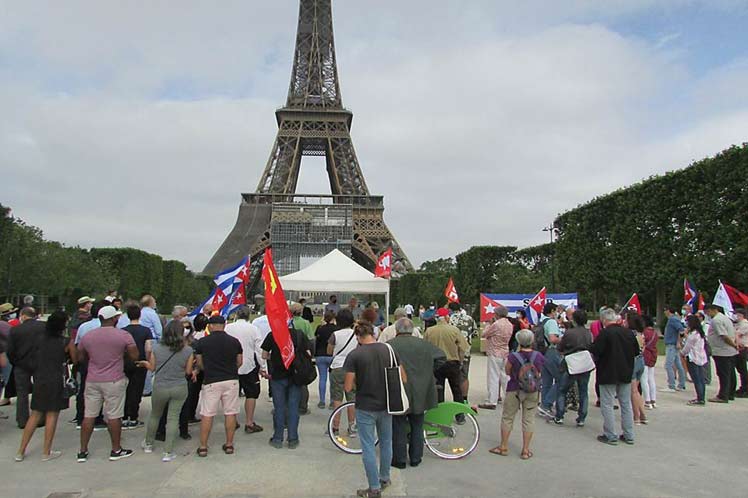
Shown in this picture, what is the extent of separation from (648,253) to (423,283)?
26.9 m

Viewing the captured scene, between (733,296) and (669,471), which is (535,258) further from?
(669,471)

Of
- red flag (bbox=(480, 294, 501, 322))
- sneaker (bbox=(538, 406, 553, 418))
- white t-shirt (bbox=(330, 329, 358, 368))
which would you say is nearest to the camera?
white t-shirt (bbox=(330, 329, 358, 368))

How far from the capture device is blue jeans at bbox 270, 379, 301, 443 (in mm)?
6320

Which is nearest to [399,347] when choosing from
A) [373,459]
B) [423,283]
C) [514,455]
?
[373,459]

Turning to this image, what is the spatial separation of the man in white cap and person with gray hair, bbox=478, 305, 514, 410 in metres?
5.28

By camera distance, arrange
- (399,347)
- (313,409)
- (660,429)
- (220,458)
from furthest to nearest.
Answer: (313,409) < (660,429) < (220,458) < (399,347)

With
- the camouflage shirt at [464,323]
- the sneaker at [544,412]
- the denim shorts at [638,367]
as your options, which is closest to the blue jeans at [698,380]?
the denim shorts at [638,367]

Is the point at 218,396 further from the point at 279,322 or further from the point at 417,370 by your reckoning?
the point at 417,370

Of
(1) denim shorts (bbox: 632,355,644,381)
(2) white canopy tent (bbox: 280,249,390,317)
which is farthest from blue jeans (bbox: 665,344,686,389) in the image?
(2) white canopy tent (bbox: 280,249,390,317)

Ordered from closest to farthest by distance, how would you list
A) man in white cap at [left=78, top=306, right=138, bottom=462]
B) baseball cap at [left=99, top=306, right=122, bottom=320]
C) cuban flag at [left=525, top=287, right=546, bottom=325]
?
man in white cap at [left=78, top=306, right=138, bottom=462] → baseball cap at [left=99, top=306, right=122, bottom=320] → cuban flag at [left=525, top=287, right=546, bottom=325]

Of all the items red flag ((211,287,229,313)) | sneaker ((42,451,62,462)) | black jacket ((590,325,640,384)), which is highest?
red flag ((211,287,229,313))

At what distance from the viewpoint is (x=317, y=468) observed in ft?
18.2

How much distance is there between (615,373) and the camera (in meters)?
6.65

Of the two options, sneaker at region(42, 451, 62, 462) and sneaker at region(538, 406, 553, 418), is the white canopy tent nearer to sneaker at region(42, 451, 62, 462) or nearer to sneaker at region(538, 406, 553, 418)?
sneaker at region(538, 406, 553, 418)
